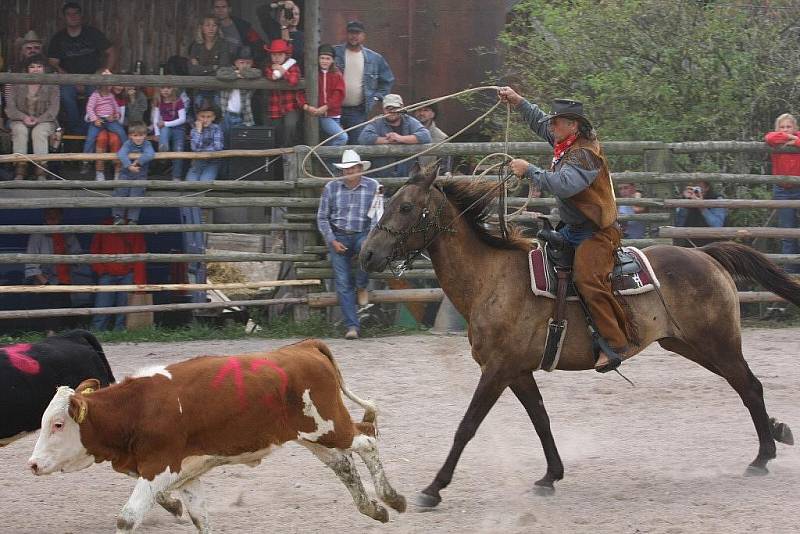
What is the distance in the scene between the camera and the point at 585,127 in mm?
7156

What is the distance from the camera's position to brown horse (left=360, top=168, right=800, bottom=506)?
7.09 m

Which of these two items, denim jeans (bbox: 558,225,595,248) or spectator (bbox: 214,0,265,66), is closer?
denim jeans (bbox: 558,225,595,248)

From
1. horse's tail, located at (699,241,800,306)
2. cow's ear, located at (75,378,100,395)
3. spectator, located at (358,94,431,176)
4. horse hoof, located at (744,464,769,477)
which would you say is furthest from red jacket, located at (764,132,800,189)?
cow's ear, located at (75,378,100,395)

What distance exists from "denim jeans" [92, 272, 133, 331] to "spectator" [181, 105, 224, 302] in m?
0.70

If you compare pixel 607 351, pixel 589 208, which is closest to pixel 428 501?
pixel 607 351

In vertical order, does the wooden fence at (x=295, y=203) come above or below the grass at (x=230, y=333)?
above

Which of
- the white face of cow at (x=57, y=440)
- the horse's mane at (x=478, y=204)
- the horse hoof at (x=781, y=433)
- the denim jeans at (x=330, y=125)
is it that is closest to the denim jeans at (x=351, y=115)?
the denim jeans at (x=330, y=125)

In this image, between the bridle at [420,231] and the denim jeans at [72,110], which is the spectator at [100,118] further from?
the bridle at [420,231]

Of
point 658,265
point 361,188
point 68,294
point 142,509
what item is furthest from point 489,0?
point 142,509

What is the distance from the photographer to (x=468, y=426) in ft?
22.7

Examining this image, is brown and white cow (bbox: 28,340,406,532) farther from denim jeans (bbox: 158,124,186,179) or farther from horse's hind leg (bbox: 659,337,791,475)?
denim jeans (bbox: 158,124,186,179)

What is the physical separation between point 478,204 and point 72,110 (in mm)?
7151

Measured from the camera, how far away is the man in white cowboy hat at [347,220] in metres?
11.5

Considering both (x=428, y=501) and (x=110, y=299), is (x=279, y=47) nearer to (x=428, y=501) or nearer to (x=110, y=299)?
(x=110, y=299)
